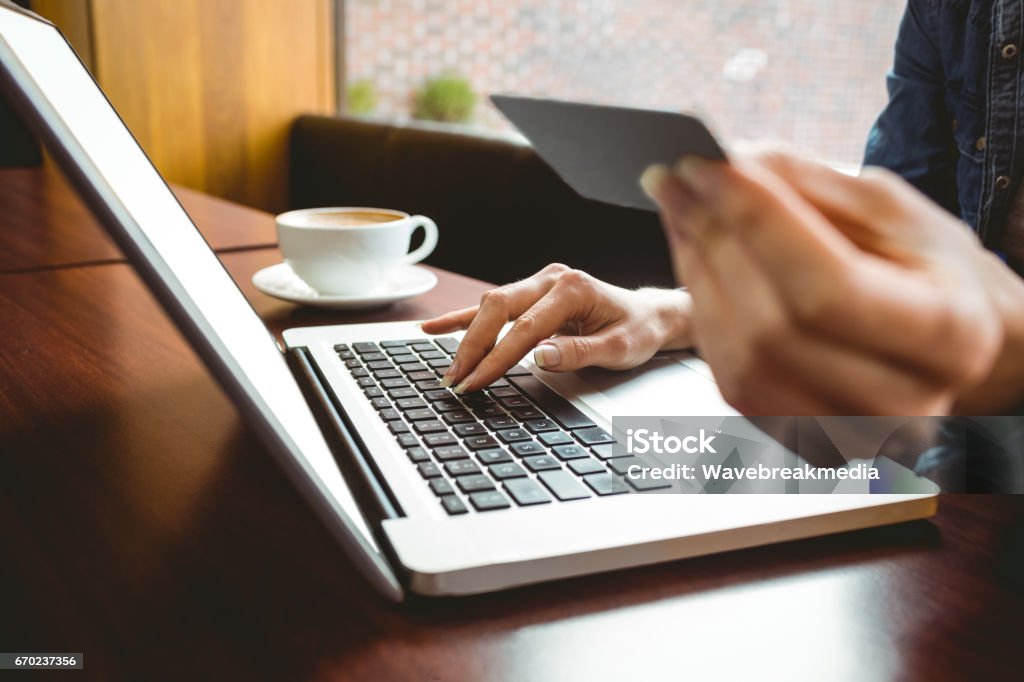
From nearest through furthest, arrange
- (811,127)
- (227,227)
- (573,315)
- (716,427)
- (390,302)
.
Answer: (716,427)
(573,315)
(390,302)
(227,227)
(811,127)

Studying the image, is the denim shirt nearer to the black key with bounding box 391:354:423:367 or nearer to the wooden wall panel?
the black key with bounding box 391:354:423:367

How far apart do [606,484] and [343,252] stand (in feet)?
1.72

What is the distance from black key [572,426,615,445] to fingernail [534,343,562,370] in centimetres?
11

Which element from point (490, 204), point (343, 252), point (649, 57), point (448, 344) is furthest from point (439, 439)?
point (649, 57)

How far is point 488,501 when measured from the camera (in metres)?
0.41

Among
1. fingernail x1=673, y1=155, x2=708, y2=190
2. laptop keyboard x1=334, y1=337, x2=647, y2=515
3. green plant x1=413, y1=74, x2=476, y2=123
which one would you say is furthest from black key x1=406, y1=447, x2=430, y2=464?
green plant x1=413, y1=74, x2=476, y2=123

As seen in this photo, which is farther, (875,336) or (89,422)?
(89,422)

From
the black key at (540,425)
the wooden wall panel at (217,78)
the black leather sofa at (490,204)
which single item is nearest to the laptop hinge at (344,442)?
the black key at (540,425)

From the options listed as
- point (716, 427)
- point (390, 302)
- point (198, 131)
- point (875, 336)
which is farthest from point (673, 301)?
point (198, 131)

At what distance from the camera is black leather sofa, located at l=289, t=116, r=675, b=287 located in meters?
1.47

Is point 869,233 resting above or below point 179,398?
above

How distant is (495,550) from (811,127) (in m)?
8.58

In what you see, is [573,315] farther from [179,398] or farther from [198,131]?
[198,131]

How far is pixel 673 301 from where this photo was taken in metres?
0.73
